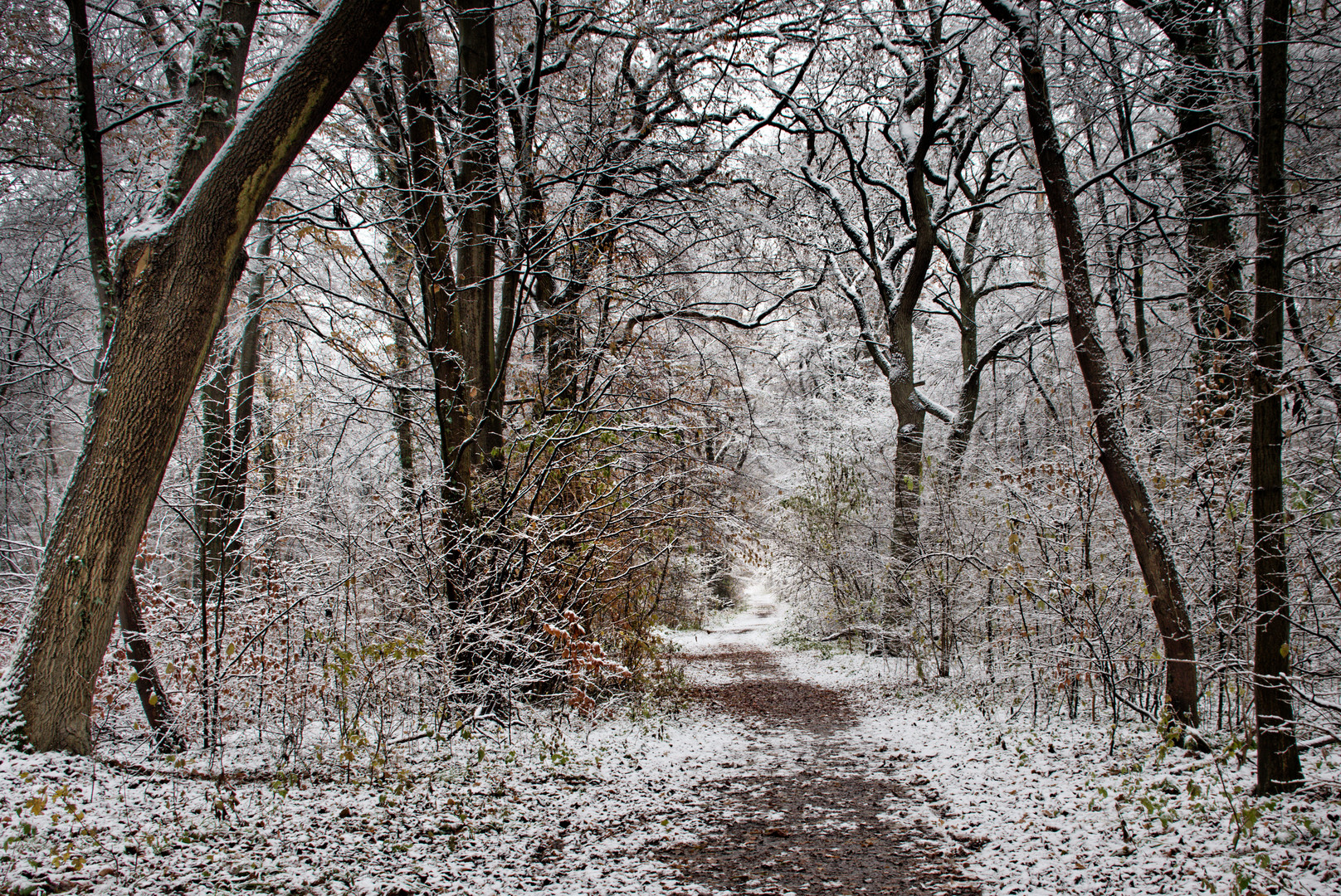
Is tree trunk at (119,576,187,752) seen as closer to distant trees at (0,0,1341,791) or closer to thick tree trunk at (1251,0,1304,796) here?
distant trees at (0,0,1341,791)

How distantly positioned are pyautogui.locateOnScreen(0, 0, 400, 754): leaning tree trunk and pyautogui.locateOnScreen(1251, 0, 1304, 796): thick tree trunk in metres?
5.04

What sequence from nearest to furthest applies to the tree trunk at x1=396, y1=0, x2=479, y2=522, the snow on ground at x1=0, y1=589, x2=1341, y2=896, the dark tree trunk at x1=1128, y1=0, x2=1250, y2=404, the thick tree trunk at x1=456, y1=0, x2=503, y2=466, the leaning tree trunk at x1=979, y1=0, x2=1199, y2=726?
1. the snow on ground at x1=0, y1=589, x2=1341, y2=896
2. the dark tree trunk at x1=1128, y1=0, x2=1250, y2=404
3. the leaning tree trunk at x1=979, y1=0, x2=1199, y2=726
4. the tree trunk at x1=396, y1=0, x2=479, y2=522
5. the thick tree trunk at x1=456, y1=0, x2=503, y2=466

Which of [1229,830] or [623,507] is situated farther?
[623,507]

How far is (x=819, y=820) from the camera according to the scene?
4488 mm

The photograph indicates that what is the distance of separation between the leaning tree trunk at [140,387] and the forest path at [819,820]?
11.4 feet

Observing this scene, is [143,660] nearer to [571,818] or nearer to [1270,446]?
[571,818]

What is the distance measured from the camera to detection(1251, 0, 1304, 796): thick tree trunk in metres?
3.50

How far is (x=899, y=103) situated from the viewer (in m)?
11.1

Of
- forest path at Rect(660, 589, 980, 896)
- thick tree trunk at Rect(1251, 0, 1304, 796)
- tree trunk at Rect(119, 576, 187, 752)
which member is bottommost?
forest path at Rect(660, 589, 980, 896)

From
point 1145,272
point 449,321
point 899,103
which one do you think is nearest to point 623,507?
point 449,321

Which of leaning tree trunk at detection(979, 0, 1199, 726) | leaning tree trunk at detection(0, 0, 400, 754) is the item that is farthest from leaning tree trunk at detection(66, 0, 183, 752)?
leaning tree trunk at detection(979, 0, 1199, 726)

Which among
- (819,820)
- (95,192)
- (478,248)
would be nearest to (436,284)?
(478,248)

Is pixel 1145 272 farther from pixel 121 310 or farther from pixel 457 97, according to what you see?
pixel 121 310

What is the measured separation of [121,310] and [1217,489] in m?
7.90
